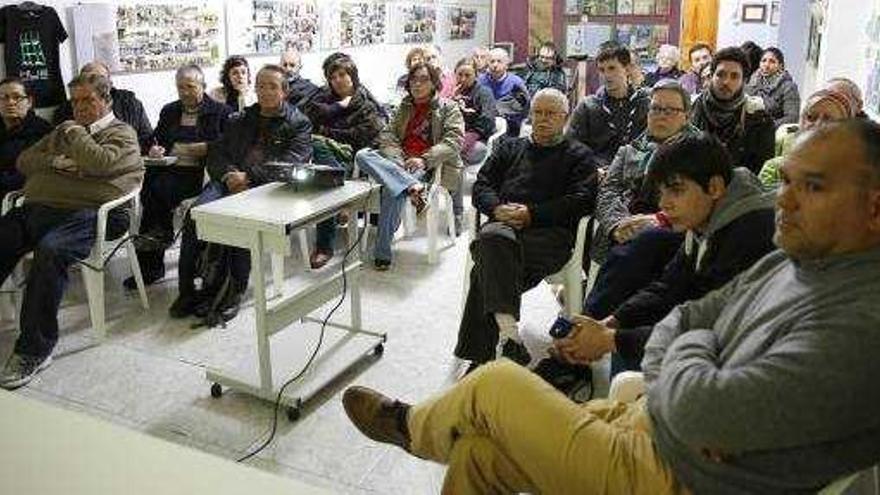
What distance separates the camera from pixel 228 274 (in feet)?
11.3

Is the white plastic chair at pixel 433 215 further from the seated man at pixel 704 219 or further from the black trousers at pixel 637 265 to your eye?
the seated man at pixel 704 219

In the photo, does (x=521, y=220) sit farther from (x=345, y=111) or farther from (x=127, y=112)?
(x=127, y=112)

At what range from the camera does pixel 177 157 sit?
390 cm

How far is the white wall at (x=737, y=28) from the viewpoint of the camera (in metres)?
7.39

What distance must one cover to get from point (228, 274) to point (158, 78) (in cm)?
194

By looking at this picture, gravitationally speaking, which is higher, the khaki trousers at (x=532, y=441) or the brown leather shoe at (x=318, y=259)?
the khaki trousers at (x=532, y=441)

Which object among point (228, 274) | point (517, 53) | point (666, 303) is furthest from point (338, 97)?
point (517, 53)

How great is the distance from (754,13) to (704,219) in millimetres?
6371

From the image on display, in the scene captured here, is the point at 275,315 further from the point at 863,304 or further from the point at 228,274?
the point at 863,304

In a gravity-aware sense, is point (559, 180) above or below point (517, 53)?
below

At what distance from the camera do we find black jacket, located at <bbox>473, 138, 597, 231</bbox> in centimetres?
299

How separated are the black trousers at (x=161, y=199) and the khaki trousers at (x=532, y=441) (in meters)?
2.57

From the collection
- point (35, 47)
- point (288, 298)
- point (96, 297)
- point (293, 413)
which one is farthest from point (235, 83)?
point (293, 413)

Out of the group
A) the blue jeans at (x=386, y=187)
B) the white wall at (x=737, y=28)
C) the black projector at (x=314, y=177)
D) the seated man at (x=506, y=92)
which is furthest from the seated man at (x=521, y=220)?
the white wall at (x=737, y=28)
